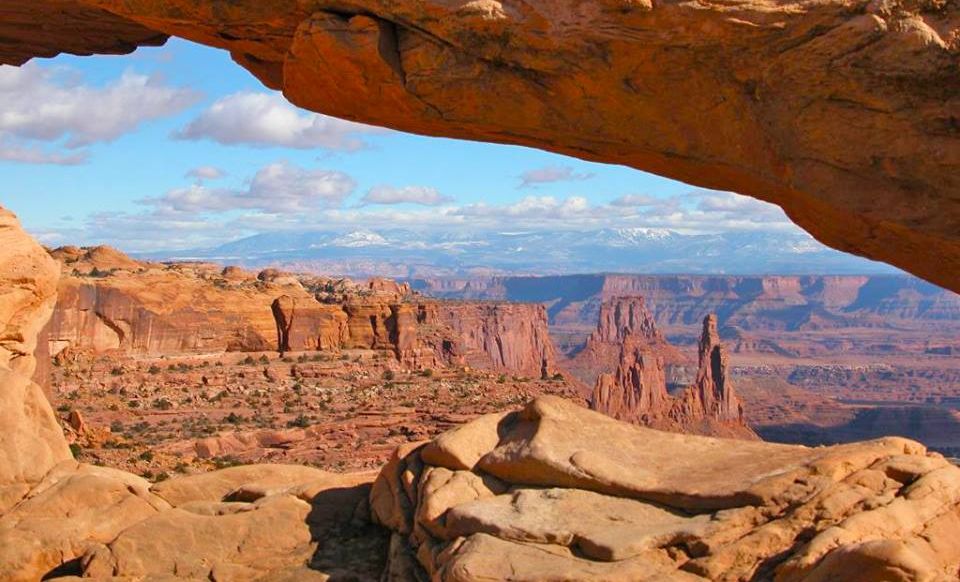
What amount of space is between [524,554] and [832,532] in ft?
9.56

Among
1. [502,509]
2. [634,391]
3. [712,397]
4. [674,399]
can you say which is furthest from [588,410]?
[674,399]

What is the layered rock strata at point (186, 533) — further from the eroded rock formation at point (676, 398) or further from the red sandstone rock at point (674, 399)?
the eroded rock formation at point (676, 398)

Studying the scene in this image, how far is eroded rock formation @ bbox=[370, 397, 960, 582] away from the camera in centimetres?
1081

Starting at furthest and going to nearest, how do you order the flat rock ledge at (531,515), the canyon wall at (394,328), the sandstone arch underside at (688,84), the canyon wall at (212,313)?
the canyon wall at (394,328) → the canyon wall at (212,313) → the sandstone arch underside at (688,84) → the flat rock ledge at (531,515)

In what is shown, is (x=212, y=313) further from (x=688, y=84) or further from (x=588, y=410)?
(x=688, y=84)

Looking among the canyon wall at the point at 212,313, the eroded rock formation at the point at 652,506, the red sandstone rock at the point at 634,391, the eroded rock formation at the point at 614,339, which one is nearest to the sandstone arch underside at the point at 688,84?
the eroded rock formation at the point at 652,506

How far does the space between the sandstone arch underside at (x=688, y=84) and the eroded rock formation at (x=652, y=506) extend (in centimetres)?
268

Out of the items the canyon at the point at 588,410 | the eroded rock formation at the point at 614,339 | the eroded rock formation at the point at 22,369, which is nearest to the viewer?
the canyon at the point at 588,410

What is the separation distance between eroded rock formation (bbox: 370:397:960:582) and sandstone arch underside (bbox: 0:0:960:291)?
2682 mm

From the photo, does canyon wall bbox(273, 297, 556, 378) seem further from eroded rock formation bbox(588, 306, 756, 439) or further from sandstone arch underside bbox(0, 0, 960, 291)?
sandstone arch underside bbox(0, 0, 960, 291)

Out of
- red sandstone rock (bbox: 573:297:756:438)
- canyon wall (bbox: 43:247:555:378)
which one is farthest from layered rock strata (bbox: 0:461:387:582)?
red sandstone rock (bbox: 573:297:756:438)

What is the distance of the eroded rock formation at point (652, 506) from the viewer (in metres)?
10.8

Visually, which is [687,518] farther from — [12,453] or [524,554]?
[12,453]

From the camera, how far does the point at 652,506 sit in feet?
40.5
